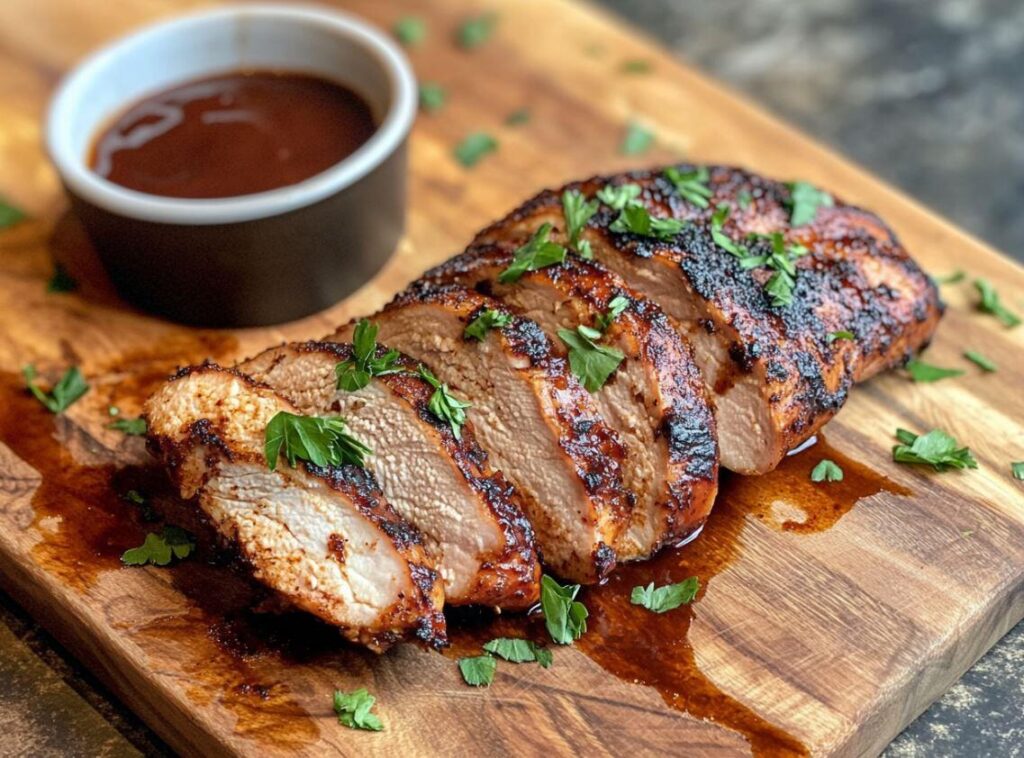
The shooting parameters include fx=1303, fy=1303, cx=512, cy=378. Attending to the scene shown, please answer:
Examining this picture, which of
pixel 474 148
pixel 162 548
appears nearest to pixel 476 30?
pixel 474 148

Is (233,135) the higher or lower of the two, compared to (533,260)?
lower

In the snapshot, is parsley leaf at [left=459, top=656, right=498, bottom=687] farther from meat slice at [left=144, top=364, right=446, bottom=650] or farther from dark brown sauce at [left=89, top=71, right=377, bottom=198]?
dark brown sauce at [left=89, top=71, right=377, bottom=198]

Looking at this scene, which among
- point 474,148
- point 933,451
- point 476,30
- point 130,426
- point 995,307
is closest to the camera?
point 933,451

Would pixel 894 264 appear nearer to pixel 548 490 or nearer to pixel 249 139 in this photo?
pixel 548 490

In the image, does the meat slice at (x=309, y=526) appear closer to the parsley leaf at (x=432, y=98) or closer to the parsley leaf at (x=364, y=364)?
the parsley leaf at (x=364, y=364)

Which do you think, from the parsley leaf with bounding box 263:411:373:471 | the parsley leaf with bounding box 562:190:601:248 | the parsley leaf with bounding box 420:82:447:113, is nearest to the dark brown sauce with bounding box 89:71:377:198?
the parsley leaf with bounding box 420:82:447:113

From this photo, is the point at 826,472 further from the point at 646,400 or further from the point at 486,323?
the point at 486,323

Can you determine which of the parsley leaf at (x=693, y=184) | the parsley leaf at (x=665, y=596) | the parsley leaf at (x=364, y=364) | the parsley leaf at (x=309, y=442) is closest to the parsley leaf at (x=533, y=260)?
the parsley leaf at (x=364, y=364)
